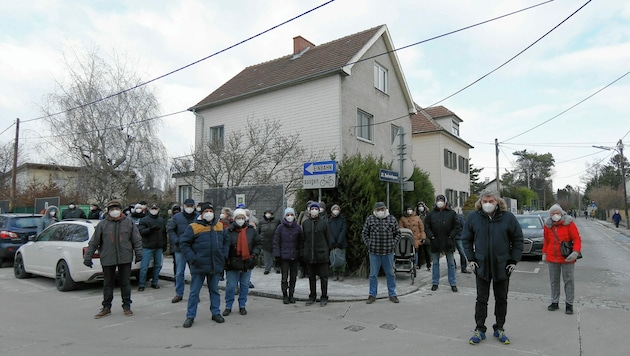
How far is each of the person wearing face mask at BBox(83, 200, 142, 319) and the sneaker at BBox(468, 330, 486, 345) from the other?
538 centimetres

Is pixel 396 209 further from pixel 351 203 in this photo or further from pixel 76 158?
pixel 76 158

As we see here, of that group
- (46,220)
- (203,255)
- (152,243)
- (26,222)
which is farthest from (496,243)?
(26,222)

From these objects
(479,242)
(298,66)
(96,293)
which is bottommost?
(96,293)

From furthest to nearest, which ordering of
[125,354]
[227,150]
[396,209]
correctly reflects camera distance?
[227,150], [396,209], [125,354]

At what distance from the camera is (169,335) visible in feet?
19.1

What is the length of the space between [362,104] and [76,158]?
1401 centimetres

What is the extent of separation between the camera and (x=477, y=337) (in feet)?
17.3

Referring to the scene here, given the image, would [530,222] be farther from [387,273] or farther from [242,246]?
[242,246]

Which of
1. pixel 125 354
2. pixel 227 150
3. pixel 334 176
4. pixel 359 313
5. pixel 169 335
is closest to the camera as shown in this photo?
pixel 125 354

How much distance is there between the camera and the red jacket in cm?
690

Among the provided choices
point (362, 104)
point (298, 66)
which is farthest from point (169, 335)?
point (298, 66)

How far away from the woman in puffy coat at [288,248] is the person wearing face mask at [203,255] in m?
1.48

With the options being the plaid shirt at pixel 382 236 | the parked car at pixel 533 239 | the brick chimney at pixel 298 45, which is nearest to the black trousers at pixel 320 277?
the plaid shirt at pixel 382 236

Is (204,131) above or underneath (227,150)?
above
